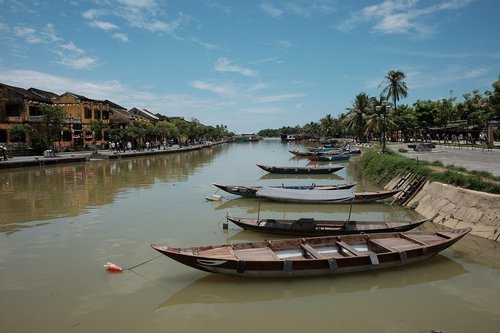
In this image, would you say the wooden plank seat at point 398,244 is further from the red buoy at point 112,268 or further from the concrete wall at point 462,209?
the red buoy at point 112,268

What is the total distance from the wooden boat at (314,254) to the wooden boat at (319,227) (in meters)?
1.42

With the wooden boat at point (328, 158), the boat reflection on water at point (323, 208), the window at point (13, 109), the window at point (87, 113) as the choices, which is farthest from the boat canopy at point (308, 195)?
the window at point (87, 113)

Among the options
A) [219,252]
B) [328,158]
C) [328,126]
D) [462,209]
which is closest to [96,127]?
[328,158]

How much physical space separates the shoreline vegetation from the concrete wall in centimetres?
63

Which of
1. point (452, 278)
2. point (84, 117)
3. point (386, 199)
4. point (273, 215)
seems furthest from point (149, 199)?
point (84, 117)

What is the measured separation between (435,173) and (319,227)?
9358mm

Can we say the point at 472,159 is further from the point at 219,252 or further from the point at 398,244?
the point at 219,252

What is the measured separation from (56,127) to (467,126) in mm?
53201

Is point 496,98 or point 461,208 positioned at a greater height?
point 496,98

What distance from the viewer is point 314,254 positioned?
1058 centimetres

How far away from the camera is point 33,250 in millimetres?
13586

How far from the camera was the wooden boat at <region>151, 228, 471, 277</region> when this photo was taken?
9.74 meters

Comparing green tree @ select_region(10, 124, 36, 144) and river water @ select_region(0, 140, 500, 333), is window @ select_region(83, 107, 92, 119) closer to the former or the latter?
green tree @ select_region(10, 124, 36, 144)

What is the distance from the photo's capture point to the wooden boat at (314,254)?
9742mm
